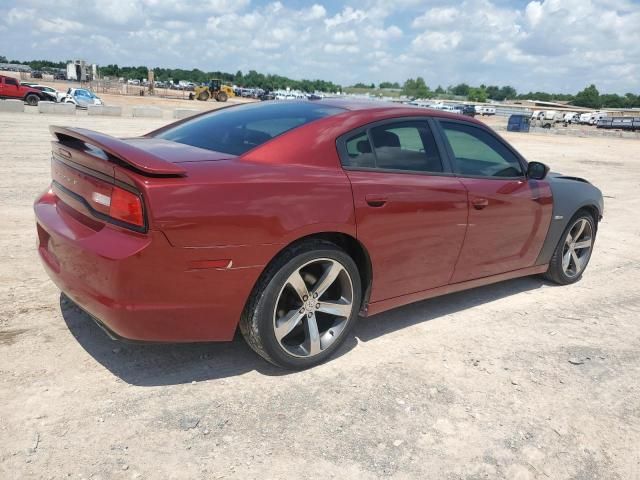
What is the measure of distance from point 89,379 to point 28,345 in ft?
1.90

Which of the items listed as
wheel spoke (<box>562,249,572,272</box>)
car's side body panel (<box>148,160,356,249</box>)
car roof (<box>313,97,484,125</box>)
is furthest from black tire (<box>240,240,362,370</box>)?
wheel spoke (<box>562,249,572,272</box>)

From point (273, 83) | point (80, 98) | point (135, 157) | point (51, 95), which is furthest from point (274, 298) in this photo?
point (273, 83)

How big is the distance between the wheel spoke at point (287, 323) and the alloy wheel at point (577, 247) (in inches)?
123

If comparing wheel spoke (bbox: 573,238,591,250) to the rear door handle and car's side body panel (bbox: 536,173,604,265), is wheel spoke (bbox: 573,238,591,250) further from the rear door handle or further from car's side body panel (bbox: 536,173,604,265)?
the rear door handle

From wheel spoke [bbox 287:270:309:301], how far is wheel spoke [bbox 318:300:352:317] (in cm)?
17

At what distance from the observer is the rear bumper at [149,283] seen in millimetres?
2611

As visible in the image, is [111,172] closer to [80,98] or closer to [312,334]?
[312,334]

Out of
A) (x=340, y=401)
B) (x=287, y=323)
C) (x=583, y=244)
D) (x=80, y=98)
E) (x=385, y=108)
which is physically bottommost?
(x=340, y=401)

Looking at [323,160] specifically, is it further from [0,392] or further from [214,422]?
[0,392]

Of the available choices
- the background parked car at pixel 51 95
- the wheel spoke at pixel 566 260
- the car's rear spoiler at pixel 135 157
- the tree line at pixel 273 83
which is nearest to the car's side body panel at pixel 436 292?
the wheel spoke at pixel 566 260

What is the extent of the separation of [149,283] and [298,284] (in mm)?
854

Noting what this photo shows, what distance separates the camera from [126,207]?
8.69 ft

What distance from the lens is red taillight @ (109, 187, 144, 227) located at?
2.60 m

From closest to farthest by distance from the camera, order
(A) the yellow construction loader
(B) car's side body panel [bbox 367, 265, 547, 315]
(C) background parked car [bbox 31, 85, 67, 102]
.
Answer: (B) car's side body panel [bbox 367, 265, 547, 315] → (C) background parked car [bbox 31, 85, 67, 102] → (A) the yellow construction loader
